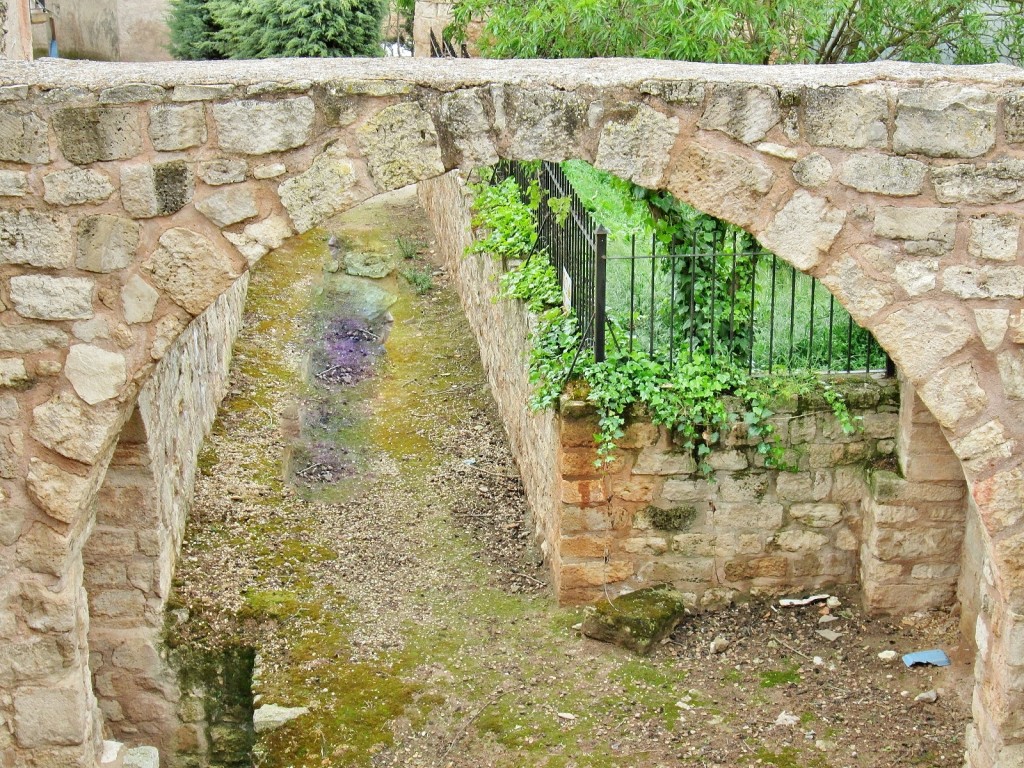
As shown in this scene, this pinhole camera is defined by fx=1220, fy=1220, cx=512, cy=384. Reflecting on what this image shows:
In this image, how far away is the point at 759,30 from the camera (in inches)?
299

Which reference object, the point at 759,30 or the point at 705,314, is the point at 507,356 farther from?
the point at 759,30

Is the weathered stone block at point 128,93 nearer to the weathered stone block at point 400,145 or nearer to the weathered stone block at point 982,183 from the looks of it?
the weathered stone block at point 400,145

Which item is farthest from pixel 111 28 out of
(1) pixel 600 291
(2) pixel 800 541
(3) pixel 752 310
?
(2) pixel 800 541

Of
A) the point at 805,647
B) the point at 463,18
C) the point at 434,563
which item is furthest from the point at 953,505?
the point at 463,18

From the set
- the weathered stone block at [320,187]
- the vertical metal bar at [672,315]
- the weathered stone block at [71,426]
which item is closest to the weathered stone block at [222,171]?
the weathered stone block at [320,187]

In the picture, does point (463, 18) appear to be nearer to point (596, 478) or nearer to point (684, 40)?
point (684, 40)

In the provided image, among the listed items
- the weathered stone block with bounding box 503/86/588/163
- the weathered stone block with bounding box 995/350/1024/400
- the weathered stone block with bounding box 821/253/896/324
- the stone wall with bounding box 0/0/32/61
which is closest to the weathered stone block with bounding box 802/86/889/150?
the weathered stone block with bounding box 821/253/896/324

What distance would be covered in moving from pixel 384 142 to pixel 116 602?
3338 mm

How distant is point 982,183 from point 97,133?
270 cm

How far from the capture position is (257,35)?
42.2ft

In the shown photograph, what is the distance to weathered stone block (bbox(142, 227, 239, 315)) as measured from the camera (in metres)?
3.72

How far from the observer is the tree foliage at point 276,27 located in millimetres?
12625

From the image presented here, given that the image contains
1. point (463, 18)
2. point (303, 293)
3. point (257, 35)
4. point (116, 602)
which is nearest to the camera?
point (116, 602)

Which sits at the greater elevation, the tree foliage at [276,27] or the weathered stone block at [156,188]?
the tree foliage at [276,27]
